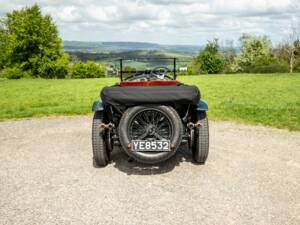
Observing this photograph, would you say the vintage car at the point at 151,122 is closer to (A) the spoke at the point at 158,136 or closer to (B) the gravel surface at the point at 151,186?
(A) the spoke at the point at 158,136

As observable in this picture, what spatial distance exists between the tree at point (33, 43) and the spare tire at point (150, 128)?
129 feet

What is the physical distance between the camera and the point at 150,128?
429 centimetres

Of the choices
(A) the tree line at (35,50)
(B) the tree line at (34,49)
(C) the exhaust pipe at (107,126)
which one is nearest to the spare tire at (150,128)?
(C) the exhaust pipe at (107,126)

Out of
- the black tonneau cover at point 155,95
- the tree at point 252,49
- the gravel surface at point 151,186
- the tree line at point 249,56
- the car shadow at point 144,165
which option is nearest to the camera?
the gravel surface at point 151,186

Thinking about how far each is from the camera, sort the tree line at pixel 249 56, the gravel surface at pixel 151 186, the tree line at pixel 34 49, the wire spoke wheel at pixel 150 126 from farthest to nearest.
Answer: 1. the tree line at pixel 249 56
2. the tree line at pixel 34 49
3. the wire spoke wheel at pixel 150 126
4. the gravel surface at pixel 151 186

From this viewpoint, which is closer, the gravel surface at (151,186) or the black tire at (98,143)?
the gravel surface at (151,186)

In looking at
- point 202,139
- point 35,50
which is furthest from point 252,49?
point 202,139

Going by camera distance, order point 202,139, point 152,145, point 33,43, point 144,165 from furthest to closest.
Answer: point 33,43
point 144,165
point 202,139
point 152,145

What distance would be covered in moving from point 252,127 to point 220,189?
381 cm

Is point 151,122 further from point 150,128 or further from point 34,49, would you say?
point 34,49

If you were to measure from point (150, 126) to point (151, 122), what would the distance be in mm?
61

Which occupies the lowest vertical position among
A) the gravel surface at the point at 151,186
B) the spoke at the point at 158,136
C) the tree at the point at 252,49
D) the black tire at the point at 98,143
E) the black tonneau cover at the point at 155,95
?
the gravel surface at the point at 151,186

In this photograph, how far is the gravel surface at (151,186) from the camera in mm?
3254

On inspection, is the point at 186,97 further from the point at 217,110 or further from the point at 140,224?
the point at 217,110
